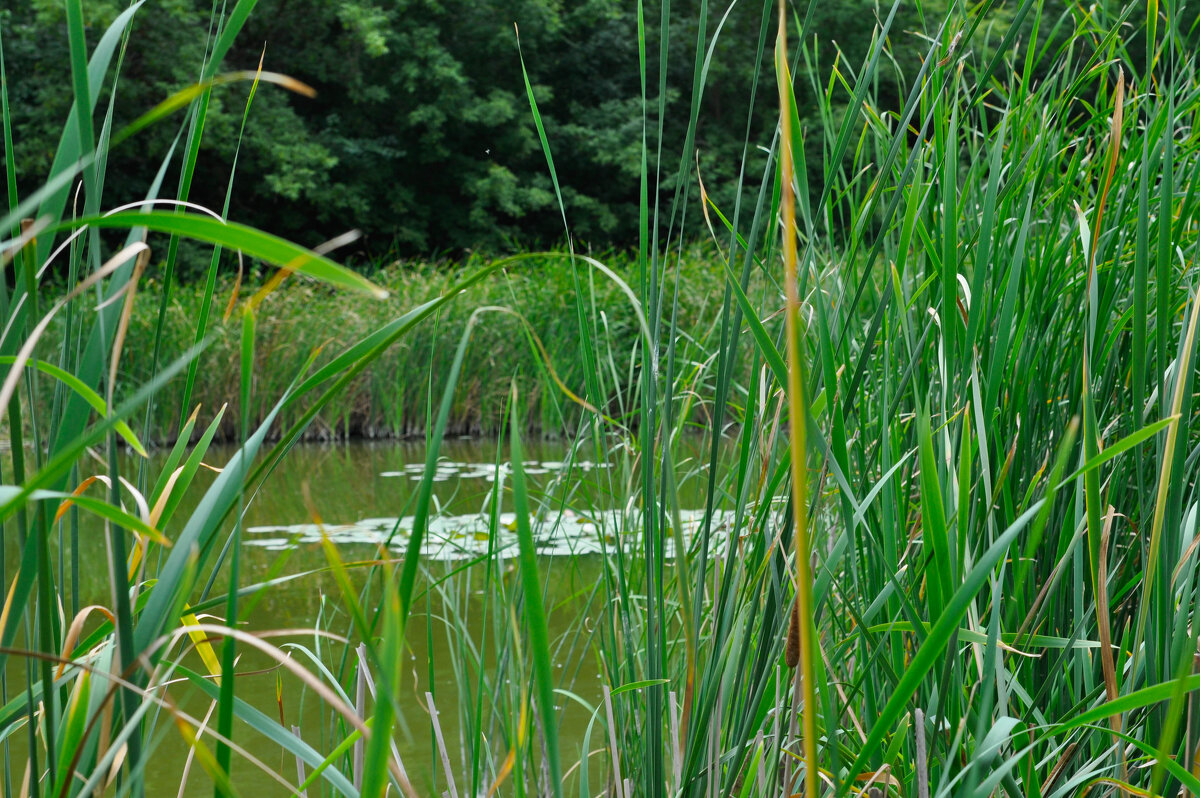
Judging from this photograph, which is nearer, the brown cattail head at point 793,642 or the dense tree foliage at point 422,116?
the brown cattail head at point 793,642

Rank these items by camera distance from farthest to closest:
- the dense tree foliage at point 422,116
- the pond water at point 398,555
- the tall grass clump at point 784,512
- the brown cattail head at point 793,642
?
the dense tree foliage at point 422,116
the pond water at point 398,555
the brown cattail head at point 793,642
the tall grass clump at point 784,512

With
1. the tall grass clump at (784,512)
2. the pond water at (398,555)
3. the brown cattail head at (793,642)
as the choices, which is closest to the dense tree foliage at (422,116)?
the pond water at (398,555)

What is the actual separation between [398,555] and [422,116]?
31.9 ft

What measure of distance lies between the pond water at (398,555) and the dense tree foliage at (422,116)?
688 centimetres

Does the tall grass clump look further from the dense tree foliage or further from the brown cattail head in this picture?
the dense tree foliage

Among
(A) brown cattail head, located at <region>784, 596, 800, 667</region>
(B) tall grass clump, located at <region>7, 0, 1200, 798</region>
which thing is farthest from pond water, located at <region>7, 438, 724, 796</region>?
(A) brown cattail head, located at <region>784, 596, 800, 667</region>

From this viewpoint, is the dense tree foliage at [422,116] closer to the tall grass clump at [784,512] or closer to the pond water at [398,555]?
the pond water at [398,555]

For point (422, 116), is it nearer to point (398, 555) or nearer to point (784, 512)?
point (398, 555)

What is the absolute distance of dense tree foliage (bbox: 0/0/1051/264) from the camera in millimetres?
10469

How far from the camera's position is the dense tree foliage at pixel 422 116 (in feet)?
34.3

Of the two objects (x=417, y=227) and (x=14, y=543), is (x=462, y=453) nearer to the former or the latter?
(x=14, y=543)

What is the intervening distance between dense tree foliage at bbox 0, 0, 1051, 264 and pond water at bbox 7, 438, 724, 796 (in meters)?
6.88

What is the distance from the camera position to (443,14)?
40.2 feet

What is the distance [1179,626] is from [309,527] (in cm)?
264
